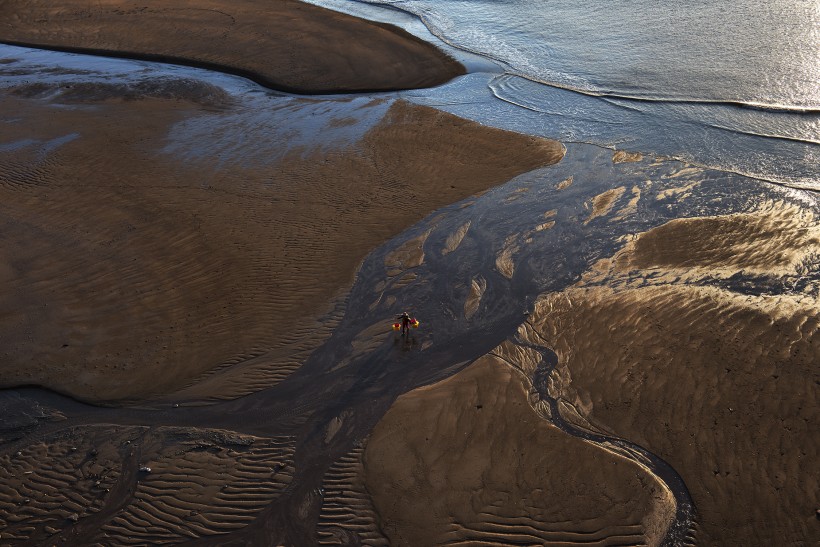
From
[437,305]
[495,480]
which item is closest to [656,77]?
[437,305]

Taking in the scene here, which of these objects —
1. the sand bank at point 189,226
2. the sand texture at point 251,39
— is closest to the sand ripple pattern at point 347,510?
the sand bank at point 189,226

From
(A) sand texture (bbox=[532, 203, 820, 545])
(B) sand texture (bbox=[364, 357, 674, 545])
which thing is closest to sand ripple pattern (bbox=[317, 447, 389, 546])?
(B) sand texture (bbox=[364, 357, 674, 545])

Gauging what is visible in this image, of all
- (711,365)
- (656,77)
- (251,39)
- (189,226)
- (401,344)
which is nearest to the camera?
(711,365)

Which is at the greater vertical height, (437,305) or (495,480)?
(437,305)

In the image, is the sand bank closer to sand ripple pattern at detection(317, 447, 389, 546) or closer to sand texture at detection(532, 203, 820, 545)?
sand ripple pattern at detection(317, 447, 389, 546)

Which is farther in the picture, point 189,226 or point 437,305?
point 189,226

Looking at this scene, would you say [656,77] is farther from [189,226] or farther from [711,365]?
[189,226]

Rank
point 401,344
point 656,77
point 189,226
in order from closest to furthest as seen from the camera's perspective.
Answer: point 401,344
point 189,226
point 656,77
